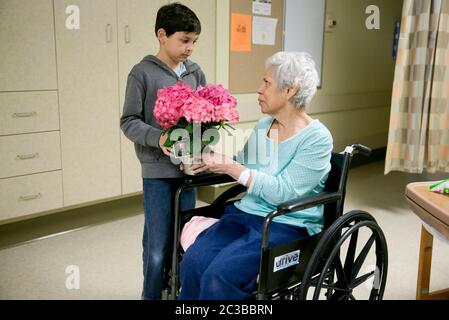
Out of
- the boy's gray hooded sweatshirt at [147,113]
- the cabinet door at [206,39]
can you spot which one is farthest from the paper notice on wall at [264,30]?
the boy's gray hooded sweatshirt at [147,113]

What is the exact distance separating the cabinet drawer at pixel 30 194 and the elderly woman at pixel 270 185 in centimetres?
144

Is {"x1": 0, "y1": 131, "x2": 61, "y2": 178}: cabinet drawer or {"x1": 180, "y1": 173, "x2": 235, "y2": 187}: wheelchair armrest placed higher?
{"x1": 180, "y1": 173, "x2": 235, "y2": 187}: wheelchair armrest

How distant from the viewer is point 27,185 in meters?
2.65

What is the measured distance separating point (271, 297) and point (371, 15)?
379 cm

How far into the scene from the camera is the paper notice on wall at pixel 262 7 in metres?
3.34

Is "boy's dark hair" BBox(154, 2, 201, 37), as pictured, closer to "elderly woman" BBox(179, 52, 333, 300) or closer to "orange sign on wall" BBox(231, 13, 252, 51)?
"elderly woman" BBox(179, 52, 333, 300)

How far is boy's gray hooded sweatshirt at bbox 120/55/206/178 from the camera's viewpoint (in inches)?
63.7

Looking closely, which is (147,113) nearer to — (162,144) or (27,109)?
(162,144)

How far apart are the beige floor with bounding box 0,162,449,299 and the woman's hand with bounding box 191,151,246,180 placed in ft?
3.00

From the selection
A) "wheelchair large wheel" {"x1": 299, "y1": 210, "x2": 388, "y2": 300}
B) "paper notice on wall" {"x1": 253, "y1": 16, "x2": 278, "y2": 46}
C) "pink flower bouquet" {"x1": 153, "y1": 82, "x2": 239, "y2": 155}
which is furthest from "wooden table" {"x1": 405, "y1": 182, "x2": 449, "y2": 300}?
"paper notice on wall" {"x1": 253, "y1": 16, "x2": 278, "y2": 46}

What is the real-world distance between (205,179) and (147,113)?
31cm

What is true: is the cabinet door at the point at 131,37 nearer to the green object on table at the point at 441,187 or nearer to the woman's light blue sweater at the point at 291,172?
the woman's light blue sweater at the point at 291,172
